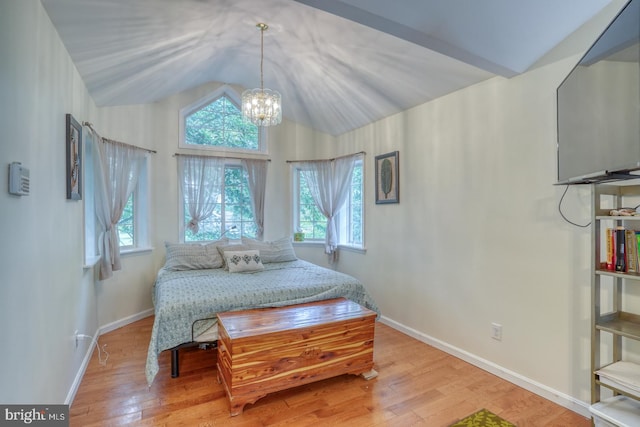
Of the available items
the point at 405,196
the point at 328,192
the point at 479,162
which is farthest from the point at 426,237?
the point at 328,192

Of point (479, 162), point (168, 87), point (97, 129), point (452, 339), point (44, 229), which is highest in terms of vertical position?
point (168, 87)

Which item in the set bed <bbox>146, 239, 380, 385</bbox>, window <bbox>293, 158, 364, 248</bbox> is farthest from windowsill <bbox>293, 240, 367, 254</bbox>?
bed <bbox>146, 239, 380, 385</bbox>

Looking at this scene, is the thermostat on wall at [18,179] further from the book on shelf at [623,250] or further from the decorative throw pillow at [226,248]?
the book on shelf at [623,250]

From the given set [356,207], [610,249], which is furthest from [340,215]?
[610,249]

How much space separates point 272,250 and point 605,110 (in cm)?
334

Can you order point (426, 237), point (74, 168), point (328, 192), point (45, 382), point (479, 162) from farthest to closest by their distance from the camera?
1. point (328, 192)
2. point (426, 237)
3. point (479, 162)
4. point (74, 168)
5. point (45, 382)

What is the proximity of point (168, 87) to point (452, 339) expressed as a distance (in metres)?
4.06

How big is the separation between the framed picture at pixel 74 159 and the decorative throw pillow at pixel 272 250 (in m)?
1.94

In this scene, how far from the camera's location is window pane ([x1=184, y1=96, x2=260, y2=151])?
166 inches

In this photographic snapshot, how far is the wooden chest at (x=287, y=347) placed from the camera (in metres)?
2.03

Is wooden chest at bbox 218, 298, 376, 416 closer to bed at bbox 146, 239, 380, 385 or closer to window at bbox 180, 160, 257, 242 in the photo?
bed at bbox 146, 239, 380, 385

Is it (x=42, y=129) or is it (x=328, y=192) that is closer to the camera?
(x=42, y=129)

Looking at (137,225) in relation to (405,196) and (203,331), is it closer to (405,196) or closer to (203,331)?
(203,331)

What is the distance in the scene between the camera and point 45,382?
A: 5.38ft
